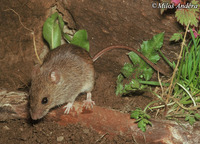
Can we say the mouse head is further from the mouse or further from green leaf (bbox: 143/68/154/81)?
green leaf (bbox: 143/68/154/81)

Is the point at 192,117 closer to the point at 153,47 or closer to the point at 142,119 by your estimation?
the point at 142,119

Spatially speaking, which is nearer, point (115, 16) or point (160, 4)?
point (160, 4)

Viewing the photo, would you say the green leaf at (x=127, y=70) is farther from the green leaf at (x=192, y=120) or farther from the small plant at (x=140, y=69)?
the green leaf at (x=192, y=120)

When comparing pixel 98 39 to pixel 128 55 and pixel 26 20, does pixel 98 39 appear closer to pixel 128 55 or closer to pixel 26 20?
pixel 128 55

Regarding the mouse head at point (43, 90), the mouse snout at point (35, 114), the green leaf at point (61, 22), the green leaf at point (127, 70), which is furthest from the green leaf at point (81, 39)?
the mouse snout at point (35, 114)

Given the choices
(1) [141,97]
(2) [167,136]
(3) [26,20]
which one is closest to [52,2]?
(3) [26,20]
